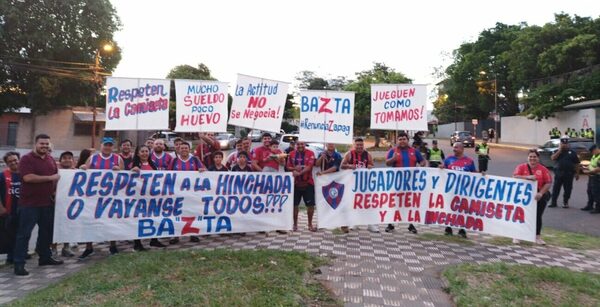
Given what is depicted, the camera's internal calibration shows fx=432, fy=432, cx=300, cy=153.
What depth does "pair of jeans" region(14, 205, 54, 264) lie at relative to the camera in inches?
221

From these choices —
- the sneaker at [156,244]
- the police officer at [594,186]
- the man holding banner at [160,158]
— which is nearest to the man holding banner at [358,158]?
the man holding banner at [160,158]

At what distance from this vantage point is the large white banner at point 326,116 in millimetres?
8070

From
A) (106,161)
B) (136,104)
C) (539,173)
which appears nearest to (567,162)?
(539,173)

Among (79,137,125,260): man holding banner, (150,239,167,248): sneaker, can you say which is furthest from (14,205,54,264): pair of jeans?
(150,239,167,248): sneaker

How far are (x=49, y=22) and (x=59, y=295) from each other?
27982mm

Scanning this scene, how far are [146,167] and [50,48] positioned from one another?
25624mm

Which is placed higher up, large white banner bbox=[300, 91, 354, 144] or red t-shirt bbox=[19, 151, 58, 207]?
large white banner bbox=[300, 91, 354, 144]

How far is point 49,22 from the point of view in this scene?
27.2 metres

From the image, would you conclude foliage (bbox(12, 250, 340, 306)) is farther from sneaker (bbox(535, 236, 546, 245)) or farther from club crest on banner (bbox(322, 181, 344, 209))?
sneaker (bbox(535, 236, 546, 245))

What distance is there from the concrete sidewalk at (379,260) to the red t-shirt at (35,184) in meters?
0.93

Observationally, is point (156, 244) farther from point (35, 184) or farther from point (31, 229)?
point (35, 184)

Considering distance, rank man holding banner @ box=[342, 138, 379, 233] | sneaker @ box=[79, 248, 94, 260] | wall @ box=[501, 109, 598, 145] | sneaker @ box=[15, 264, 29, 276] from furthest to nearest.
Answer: wall @ box=[501, 109, 598, 145] < man holding banner @ box=[342, 138, 379, 233] < sneaker @ box=[79, 248, 94, 260] < sneaker @ box=[15, 264, 29, 276]

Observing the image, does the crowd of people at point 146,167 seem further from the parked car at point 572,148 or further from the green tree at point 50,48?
the green tree at point 50,48

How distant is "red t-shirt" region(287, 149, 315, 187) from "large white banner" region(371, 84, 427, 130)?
4.62ft
